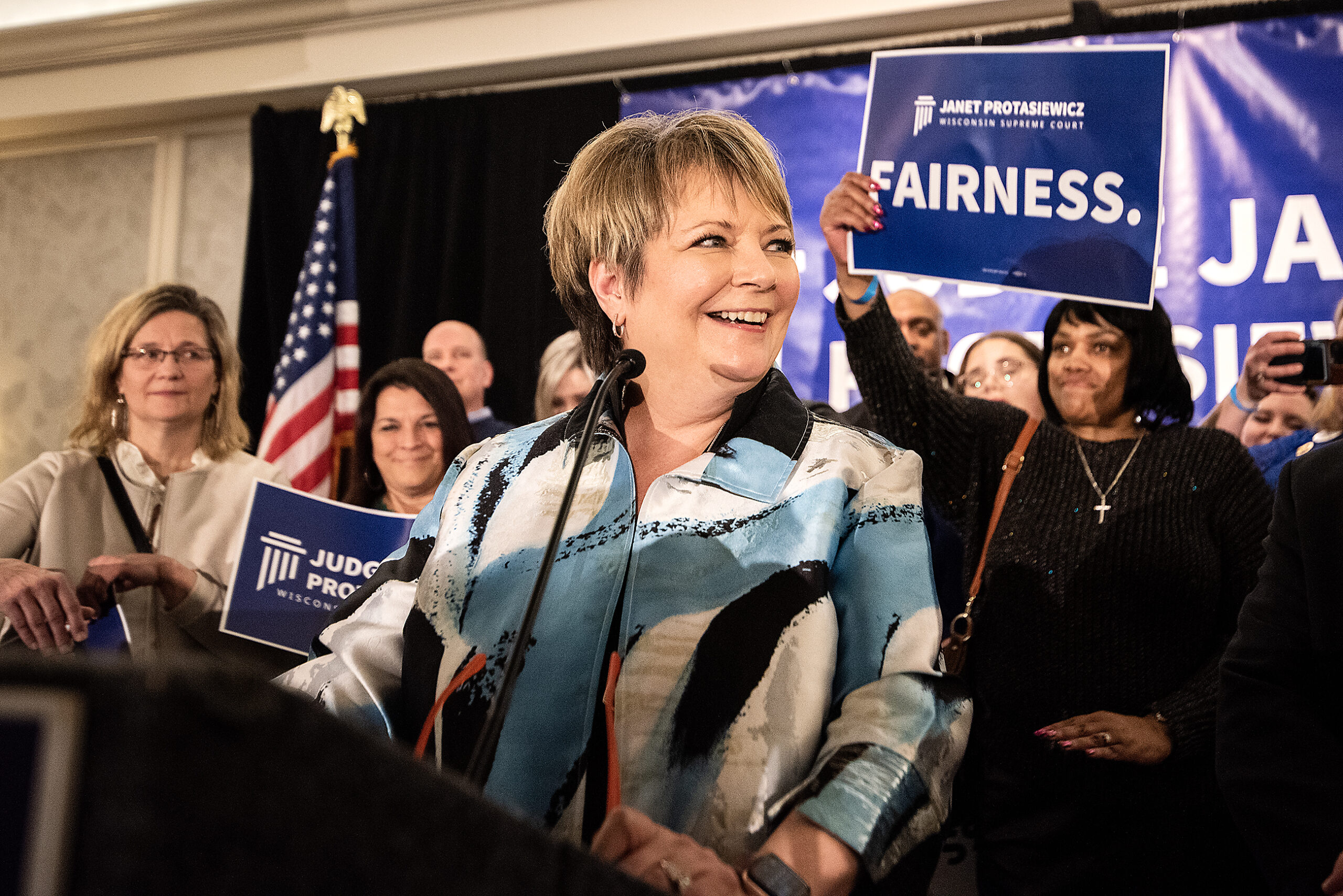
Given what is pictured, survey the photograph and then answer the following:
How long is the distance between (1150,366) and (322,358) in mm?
3215

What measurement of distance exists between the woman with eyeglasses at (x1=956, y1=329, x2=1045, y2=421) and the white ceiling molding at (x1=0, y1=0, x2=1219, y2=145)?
5.41 feet

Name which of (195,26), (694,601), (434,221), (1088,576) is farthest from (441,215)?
(694,601)

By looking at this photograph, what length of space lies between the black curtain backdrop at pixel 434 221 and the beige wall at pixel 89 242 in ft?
1.57

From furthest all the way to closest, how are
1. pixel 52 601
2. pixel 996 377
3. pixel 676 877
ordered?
pixel 996 377, pixel 52 601, pixel 676 877

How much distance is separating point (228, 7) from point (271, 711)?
207 inches

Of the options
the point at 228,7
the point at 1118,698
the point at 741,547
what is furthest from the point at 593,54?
the point at 741,547

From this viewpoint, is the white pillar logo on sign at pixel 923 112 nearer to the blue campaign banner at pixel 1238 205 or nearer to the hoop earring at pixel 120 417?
the blue campaign banner at pixel 1238 205

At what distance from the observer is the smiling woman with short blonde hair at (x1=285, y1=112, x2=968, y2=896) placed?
103 centimetres

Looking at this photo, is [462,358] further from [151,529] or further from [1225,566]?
[1225,566]

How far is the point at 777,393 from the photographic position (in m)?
1.36

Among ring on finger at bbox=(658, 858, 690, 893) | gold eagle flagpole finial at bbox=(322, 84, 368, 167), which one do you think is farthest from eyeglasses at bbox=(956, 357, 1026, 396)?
gold eagle flagpole finial at bbox=(322, 84, 368, 167)

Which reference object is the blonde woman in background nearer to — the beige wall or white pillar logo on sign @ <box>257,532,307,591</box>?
white pillar logo on sign @ <box>257,532,307,591</box>

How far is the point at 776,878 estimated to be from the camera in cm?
90

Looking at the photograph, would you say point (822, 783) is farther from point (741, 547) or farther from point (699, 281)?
point (699, 281)
